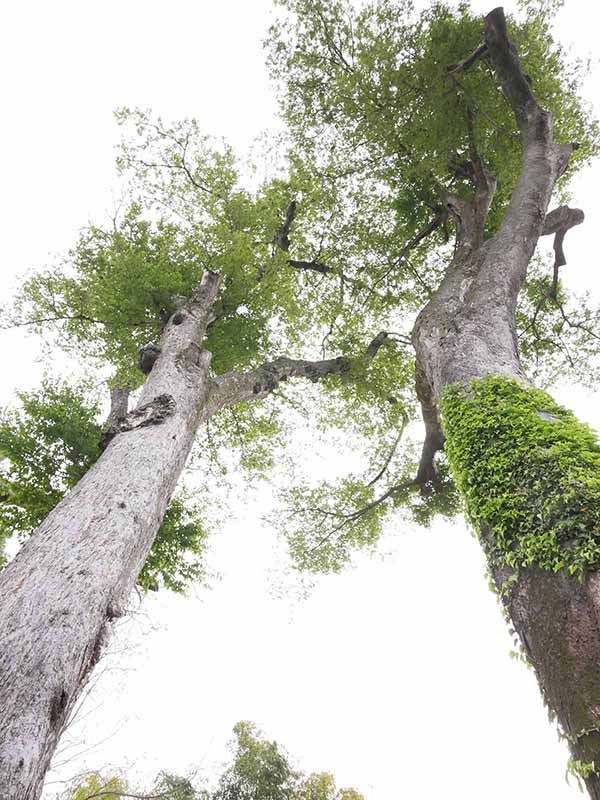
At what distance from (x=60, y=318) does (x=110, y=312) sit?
2279mm

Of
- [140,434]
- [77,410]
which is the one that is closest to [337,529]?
[77,410]

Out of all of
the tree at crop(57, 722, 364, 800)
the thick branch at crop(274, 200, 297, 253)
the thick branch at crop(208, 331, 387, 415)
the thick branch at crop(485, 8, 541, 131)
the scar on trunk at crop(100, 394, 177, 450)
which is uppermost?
the thick branch at crop(274, 200, 297, 253)

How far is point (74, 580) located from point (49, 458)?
5042 millimetres

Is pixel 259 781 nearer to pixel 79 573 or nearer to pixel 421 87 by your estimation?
pixel 79 573

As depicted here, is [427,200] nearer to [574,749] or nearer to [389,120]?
[389,120]

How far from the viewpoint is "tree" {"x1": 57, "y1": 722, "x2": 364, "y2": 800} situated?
616 inches

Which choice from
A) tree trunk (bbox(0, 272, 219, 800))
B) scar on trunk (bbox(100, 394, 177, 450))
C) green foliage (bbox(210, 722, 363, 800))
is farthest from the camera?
green foliage (bbox(210, 722, 363, 800))

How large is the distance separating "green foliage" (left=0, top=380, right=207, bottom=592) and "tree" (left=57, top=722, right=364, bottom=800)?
1169 centimetres

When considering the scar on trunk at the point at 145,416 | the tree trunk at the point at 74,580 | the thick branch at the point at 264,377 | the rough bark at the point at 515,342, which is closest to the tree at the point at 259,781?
the thick branch at the point at 264,377

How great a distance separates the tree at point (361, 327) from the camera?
253 centimetres

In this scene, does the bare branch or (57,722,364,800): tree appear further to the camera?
(57,722,364,800): tree

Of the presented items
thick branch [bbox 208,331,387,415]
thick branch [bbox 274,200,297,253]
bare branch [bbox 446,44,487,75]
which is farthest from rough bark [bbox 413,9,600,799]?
thick branch [bbox 274,200,297,253]

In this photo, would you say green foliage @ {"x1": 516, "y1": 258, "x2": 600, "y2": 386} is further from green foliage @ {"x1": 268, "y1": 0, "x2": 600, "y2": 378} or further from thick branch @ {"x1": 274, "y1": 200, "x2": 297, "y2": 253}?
thick branch @ {"x1": 274, "y1": 200, "x2": 297, "y2": 253}

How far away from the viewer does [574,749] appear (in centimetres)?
193
